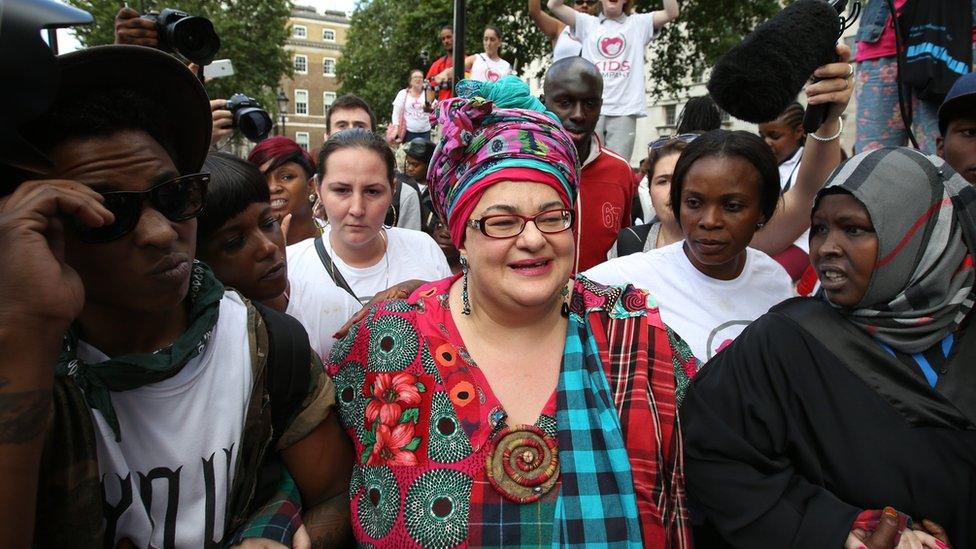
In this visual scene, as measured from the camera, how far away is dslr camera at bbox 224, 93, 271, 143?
323 cm

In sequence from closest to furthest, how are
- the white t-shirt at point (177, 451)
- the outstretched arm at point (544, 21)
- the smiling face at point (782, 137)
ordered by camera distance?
the white t-shirt at point (177, 451) → the smiling face at point (782, 137) → the outstretched arm at point (544, 21)

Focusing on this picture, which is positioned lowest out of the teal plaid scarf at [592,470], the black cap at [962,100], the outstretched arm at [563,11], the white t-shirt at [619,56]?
the teal plaid scarf at [592,470]

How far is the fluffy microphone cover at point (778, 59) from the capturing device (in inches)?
86.9

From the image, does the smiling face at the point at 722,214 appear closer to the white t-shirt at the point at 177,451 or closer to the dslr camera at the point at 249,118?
the white t-shirt at the point at 177,451

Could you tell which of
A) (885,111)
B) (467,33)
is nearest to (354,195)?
(885,111)

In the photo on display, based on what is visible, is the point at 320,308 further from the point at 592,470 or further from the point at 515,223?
the point at 592,470

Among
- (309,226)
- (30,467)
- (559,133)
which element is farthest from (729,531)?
(309,226)

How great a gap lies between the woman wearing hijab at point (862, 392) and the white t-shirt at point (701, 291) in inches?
21.1

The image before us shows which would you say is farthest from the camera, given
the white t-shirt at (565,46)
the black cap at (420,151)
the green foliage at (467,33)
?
the green foliage at (467,33)

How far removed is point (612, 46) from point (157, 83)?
5877 millimetres

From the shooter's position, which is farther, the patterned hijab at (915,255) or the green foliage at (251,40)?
the green foliage at (251,40)

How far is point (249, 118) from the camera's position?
10.6 ft

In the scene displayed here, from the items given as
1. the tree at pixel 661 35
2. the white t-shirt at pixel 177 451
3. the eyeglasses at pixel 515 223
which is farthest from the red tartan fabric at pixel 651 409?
the tree at pixel 661 35

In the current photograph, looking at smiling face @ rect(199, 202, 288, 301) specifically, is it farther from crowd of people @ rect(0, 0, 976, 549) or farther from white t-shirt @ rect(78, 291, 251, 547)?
white t-shirt @ rect(78, 291, 251, 547)
